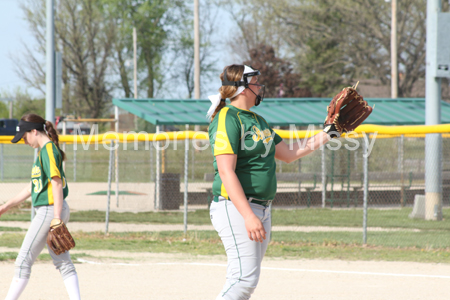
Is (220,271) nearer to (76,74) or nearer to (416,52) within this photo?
(416,52)

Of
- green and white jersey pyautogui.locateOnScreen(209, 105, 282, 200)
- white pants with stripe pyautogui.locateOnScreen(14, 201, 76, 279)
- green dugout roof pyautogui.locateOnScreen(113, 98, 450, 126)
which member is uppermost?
green dugout roof pyautogui.locateOnScreen(113, 98, 450, 126)

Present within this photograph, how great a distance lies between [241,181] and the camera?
321cm

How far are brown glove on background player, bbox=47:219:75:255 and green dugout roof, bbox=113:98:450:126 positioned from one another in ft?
34.7

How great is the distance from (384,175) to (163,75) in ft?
138

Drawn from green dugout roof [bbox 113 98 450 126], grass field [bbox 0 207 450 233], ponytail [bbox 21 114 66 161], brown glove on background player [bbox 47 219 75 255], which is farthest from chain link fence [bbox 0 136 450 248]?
brown glove on background player [bbox 47 219 75 255]

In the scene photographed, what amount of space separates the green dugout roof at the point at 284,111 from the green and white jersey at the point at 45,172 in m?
10.4

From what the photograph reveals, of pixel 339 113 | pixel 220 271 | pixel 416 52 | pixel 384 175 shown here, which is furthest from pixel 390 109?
pixel 416 52

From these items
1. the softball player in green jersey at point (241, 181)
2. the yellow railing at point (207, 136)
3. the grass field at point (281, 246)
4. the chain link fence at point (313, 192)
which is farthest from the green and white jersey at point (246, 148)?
the chain link fence at point (313, 192)

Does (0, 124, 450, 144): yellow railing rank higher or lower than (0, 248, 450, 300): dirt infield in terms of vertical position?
higher

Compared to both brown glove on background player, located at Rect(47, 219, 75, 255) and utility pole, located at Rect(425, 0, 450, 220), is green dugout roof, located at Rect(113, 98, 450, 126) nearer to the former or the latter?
utility pole, located at Rect(425, 0, 450, 220)

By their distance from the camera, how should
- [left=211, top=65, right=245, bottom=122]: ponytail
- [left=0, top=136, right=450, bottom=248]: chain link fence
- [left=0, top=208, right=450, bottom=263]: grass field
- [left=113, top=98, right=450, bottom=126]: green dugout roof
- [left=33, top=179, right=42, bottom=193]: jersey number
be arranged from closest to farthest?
[left=211, top=65, right=245, bottom=122]: ponytail < [left=33, top=179, right=42, bottom=193]: jersey number < [left=0, top=208, right=450, bottom=263]: grass field < [left=0, top=136, right=450, bottom=248]: chain link fence < [left=113, top=98, right=450, bottom=126]: green dugout roof

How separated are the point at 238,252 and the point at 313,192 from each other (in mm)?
11003

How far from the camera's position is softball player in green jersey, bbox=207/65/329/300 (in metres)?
3.11

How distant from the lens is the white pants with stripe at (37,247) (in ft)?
13.8
